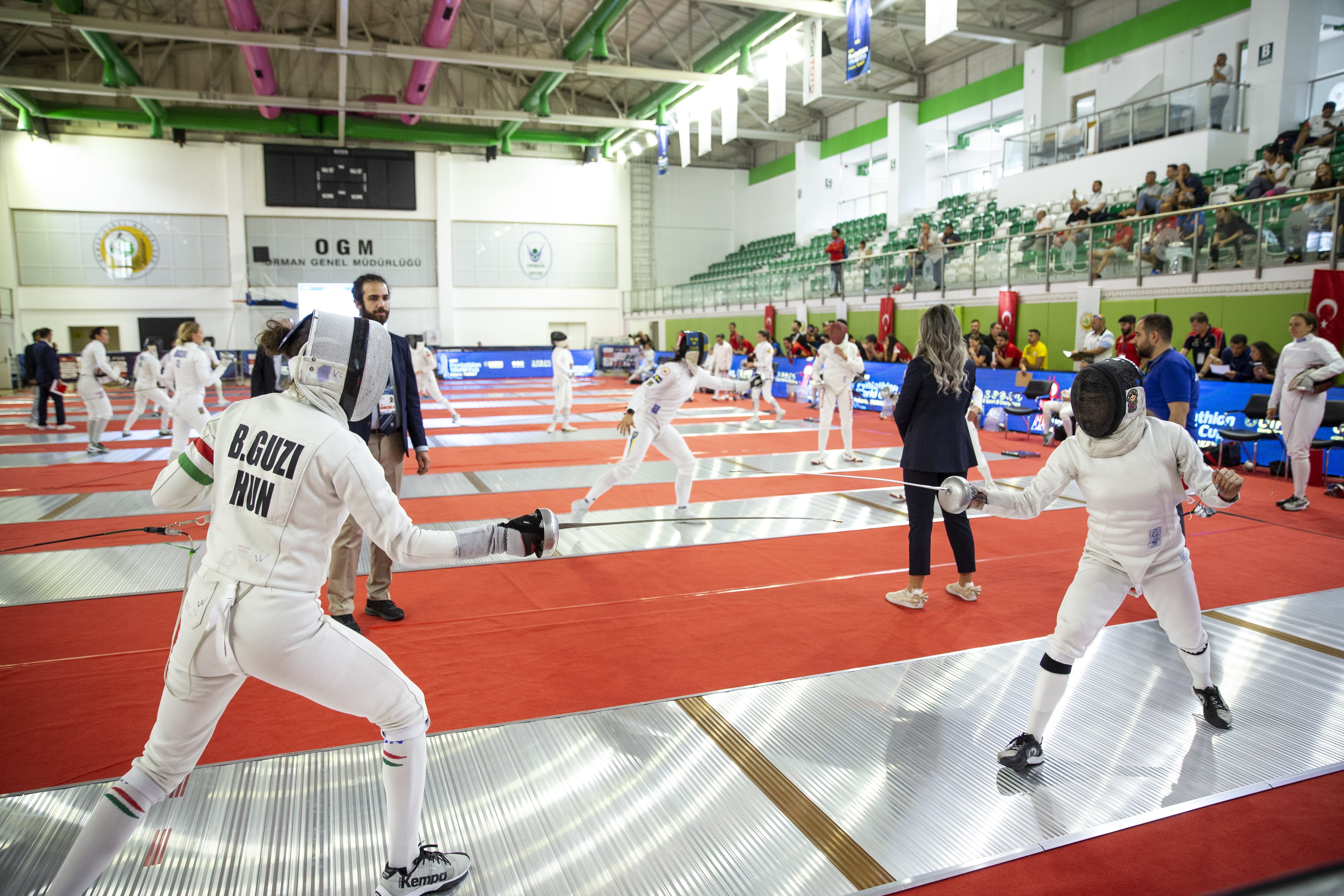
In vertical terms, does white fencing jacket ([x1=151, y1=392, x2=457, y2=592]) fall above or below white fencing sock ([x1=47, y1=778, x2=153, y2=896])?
above

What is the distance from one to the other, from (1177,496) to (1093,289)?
36.5 ft

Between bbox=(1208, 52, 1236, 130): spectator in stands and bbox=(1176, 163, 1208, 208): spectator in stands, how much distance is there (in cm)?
310

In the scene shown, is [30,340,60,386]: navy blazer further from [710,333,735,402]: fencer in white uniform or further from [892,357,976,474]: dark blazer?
[892,357,976,474]: dark blazer

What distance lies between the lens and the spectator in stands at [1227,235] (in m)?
10.5

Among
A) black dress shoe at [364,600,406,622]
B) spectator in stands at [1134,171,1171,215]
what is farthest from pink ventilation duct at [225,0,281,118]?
spectator in stands at [1134,171,1171,215]

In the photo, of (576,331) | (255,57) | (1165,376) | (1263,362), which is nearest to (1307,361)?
(1263,362)

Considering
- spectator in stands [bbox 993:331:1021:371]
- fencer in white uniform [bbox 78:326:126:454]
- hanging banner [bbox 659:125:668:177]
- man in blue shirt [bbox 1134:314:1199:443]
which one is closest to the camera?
man in blue shirt [bbox 1134:314:1199:443]

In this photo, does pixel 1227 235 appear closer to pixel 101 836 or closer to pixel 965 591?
pixel 965 591

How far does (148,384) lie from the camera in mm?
11602

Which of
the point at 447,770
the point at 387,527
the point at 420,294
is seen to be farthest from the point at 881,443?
the point at 420,294

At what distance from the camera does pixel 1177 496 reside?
10.1ft

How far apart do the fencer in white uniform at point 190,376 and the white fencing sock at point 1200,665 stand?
954 cm

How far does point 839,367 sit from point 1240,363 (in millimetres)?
4958

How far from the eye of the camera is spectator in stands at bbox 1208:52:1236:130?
14492 mm
